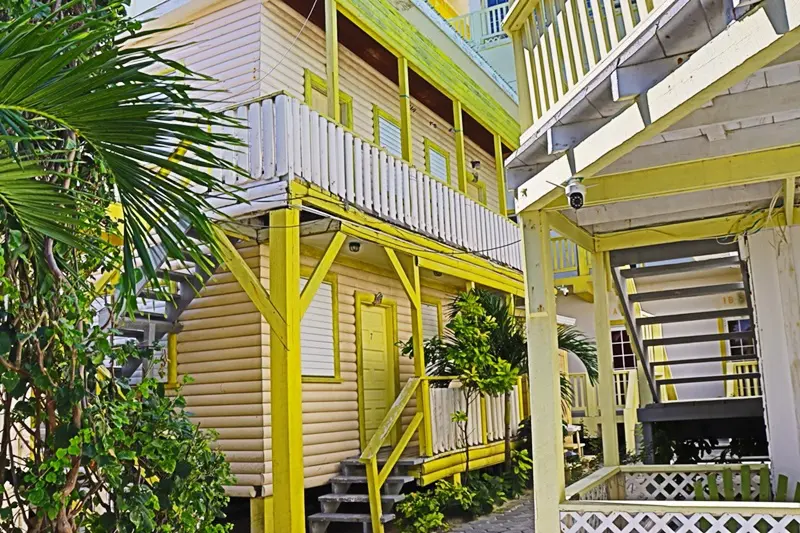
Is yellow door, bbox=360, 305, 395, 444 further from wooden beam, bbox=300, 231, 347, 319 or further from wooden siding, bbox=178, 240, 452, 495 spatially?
wooden beam, bbox=300, 231, 347, 319

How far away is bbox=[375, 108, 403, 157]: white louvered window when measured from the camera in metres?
13.1

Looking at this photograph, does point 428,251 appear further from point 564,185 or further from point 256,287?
point 564,185

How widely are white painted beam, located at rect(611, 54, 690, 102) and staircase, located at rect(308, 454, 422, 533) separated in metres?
6.66

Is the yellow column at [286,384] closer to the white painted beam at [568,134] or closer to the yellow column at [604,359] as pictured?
the yellow column at [604,359]

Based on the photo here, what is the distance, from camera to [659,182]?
5207mm

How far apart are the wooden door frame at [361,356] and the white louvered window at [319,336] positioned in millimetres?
704

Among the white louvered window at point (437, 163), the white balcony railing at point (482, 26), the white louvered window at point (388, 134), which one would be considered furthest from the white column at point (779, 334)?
the white balcony railing at point (482, 26)

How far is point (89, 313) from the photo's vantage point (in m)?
3.74

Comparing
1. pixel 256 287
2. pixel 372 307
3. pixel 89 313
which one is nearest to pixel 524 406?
pixel 372 307

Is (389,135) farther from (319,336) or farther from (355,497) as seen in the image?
(355,497)

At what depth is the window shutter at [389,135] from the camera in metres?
13.2

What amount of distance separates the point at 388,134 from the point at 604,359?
711 centimetres

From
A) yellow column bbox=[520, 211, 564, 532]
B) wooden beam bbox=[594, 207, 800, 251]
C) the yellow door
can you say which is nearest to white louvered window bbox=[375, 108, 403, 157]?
the yellow door

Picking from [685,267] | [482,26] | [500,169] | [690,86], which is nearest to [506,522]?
[685,267]
